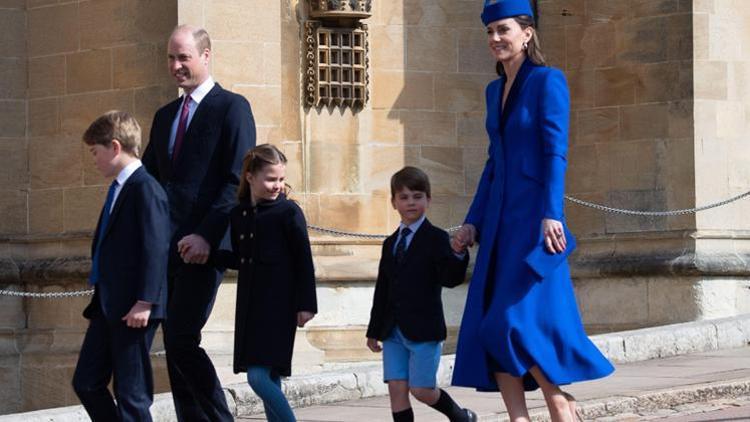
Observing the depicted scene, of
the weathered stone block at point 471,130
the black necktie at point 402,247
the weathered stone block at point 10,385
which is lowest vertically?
the weathered stone block at point 10,385

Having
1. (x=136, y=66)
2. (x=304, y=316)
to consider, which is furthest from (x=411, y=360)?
(x=136, y=66)

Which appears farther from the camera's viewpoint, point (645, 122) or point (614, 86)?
point (614, 86)

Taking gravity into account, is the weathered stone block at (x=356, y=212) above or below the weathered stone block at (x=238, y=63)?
below

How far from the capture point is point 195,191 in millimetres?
7590

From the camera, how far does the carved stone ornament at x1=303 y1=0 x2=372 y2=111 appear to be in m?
13.1

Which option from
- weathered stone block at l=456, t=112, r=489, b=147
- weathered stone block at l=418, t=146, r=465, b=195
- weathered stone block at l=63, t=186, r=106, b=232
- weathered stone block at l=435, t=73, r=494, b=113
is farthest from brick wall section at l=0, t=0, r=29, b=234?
weathered stone block at l=456, t=112, r=489, b=147

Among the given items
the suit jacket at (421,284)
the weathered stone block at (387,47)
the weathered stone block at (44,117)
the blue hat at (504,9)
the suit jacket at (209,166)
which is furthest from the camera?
the weathered stone block at (387,47)

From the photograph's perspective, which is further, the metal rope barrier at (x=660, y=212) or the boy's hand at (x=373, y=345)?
the metal rope barrier at (x=660, y=212)

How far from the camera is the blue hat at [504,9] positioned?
672 centimetres

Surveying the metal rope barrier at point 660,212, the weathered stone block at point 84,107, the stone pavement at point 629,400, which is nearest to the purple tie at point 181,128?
the stone pavement at point 629,400

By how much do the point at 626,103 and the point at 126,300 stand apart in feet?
25.9

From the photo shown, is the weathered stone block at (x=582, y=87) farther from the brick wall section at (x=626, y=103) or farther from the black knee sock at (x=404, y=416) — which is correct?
the black knee sock at (x=404, y=416)

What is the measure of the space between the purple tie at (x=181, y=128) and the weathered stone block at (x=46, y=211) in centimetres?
548

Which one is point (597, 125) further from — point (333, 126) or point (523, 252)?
point (523, 252)
